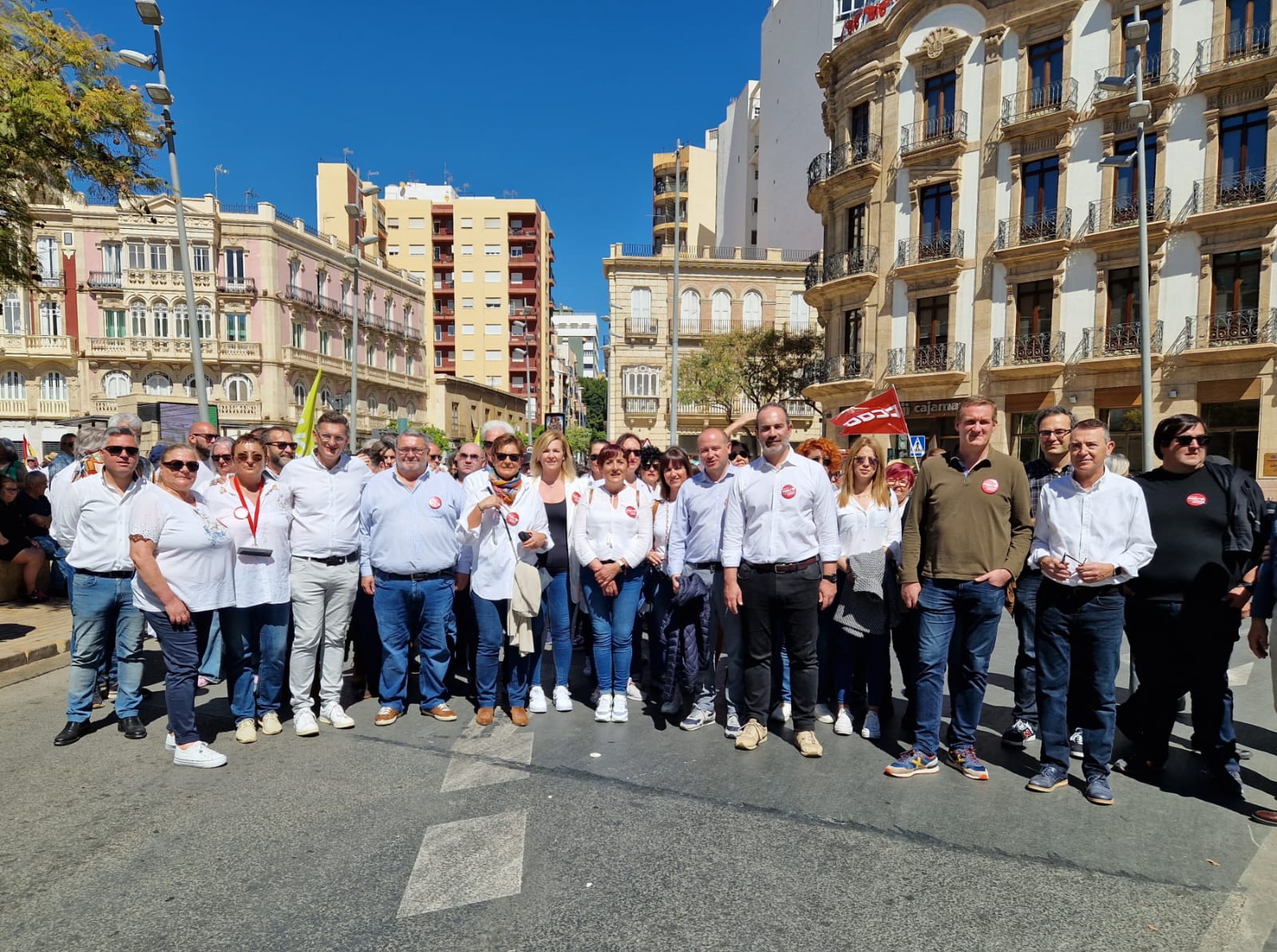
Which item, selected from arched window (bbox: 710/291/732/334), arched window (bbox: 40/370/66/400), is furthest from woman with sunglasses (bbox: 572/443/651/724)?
arched window (bbox: 40/370/66/400)

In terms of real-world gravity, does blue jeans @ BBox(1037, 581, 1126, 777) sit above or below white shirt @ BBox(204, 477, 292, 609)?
below

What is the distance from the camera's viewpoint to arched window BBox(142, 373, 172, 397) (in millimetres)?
42812

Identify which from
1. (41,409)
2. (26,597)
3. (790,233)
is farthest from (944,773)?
(41,409)

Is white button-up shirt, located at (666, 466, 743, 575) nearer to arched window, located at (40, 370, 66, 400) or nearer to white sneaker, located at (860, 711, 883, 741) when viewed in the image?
white sneaker, located at (860, 711, 883, 741)

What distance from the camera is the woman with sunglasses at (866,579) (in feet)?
16.5

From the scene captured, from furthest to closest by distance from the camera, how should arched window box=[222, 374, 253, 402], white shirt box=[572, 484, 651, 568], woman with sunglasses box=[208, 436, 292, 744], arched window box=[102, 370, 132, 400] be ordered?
arched window box=[222, 374, 253, 402] → arched window box=[102, 370, 132, 400] → white shirt box=[572, 484, 651, 568] → woman with sunglasses box=[208, 436, 292, 744]

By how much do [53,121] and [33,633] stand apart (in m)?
4.99

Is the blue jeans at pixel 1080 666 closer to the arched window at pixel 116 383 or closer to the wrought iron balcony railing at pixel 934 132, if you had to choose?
the wrought iron balcony railing at pixel 934 132

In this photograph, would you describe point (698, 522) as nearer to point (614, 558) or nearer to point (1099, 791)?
point (614, 558)

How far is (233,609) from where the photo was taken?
4.80 m

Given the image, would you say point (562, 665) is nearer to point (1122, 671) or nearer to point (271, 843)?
point (271, 843)

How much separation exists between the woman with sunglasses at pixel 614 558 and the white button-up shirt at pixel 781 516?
808 millimetres

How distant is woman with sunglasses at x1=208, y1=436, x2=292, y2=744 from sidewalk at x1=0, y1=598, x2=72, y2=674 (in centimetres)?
260

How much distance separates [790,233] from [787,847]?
4756 cm
